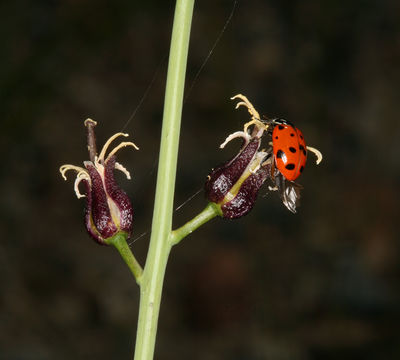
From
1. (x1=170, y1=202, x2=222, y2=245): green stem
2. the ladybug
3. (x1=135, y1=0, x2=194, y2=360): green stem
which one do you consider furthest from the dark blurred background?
(x1=135, y1=0, x2=194, y2=360): green stem

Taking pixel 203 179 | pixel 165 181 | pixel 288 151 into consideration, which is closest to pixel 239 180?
pixel 288 151

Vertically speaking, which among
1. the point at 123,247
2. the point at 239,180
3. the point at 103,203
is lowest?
the point at 123,247

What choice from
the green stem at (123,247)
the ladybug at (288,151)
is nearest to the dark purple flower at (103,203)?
the green stem at (123,247)

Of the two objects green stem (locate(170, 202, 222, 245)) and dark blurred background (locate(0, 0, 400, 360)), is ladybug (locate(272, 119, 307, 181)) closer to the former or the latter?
green stem (locate(170, 202, 222, 245))

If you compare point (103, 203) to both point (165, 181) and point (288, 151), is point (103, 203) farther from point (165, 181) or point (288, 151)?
point (288, 151)

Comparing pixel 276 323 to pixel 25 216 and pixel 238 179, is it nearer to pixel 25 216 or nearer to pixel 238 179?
pixel 25 216

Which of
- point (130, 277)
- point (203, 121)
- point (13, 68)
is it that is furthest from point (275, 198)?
point (13, 68)

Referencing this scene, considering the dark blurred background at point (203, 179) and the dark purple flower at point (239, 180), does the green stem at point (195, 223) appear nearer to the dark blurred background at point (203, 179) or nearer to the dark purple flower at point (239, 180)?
the dark purple flower at point (239, 180)

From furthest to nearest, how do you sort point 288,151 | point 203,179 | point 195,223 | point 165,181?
point 203,179, point 288,151, point 195,223, point 165,181
